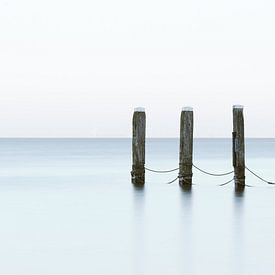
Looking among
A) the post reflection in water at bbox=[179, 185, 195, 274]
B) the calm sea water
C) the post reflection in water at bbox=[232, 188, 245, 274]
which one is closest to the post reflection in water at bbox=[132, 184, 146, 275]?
the calm sea water

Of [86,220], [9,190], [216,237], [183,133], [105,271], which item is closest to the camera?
[105,271]

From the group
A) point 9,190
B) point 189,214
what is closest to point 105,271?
point 189,214

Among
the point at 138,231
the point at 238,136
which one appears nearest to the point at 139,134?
the point at 238,136

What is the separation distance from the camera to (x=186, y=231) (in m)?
14.6

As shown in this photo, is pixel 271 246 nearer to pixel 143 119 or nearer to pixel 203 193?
pixel 143 119

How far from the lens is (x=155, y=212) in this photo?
17453 millimetres

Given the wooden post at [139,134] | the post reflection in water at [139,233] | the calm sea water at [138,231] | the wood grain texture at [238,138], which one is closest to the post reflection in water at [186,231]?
the calm sea water at [138,231]

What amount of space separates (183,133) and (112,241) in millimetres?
5993

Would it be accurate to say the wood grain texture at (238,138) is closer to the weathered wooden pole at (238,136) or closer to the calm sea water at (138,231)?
the weathered wooden pole at (238,136)

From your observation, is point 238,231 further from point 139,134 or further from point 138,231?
point 139,134

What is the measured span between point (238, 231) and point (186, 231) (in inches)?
37.3

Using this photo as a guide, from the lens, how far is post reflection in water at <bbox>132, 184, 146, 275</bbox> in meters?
11.2

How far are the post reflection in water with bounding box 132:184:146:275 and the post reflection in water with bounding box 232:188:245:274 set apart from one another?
133 centimetres

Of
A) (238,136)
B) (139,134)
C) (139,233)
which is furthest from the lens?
(139,134)
